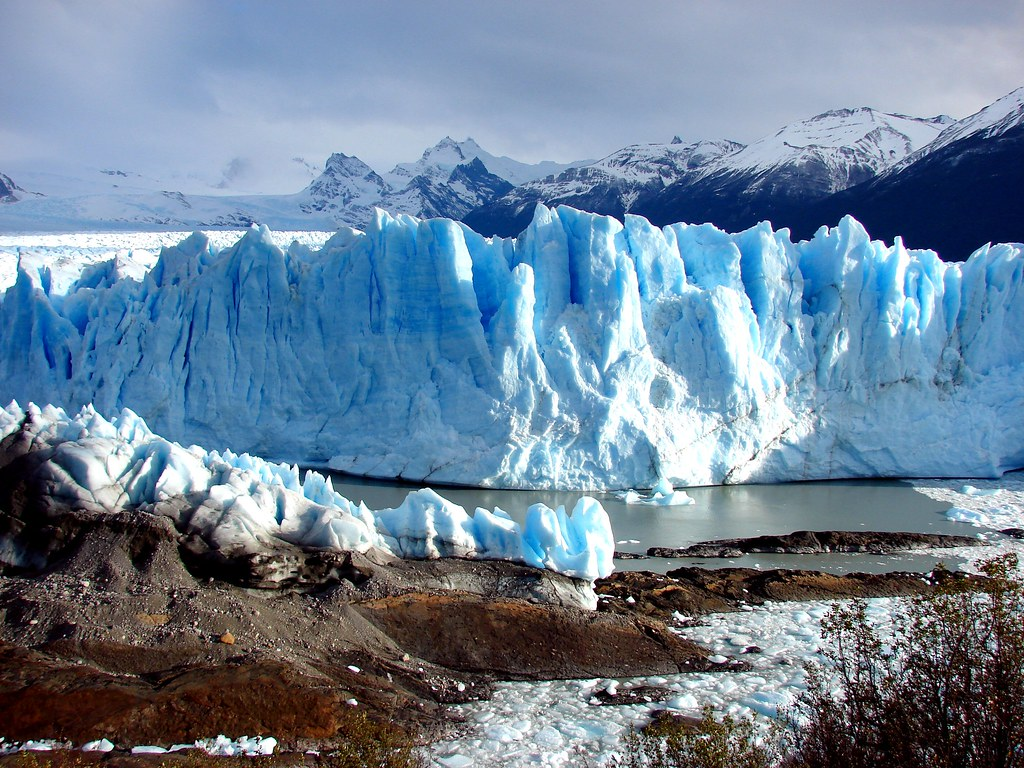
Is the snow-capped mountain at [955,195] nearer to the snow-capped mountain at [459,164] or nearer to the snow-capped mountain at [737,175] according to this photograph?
the snow-capped mountain at [737,175]

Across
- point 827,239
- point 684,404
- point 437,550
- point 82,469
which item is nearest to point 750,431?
point 684,404

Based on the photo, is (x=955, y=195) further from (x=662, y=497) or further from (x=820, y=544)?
(x=820, y=544)

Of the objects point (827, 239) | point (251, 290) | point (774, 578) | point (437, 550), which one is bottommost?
point (774, 578)

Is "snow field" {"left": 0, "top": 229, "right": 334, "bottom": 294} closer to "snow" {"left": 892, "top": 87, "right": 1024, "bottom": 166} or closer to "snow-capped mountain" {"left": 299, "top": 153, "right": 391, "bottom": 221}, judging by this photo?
"snow" {"left": 892, "top": 87, "right": 1024, "bottom": 166}

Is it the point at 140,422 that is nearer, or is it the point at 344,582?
the point at 344,582

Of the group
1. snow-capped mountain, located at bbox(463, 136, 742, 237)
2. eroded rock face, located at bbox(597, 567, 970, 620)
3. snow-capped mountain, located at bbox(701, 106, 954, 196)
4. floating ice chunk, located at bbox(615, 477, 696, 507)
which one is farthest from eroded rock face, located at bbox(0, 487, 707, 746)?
snow-capped mountain, located at bbox(463, 136, 742, 237)

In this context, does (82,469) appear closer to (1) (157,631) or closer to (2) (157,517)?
(2) (157,517)
